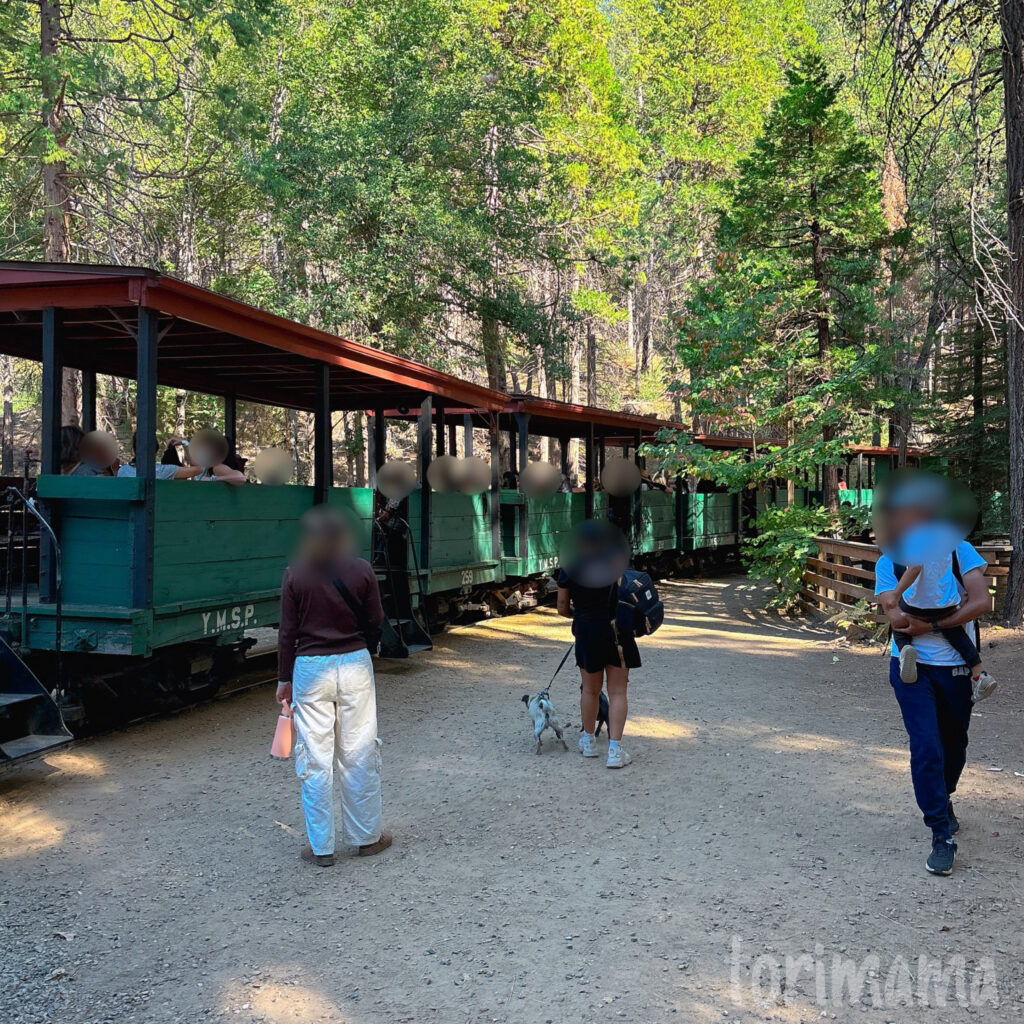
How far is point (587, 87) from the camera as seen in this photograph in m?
25.1

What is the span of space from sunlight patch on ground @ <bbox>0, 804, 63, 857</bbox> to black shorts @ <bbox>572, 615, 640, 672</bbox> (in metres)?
3.23

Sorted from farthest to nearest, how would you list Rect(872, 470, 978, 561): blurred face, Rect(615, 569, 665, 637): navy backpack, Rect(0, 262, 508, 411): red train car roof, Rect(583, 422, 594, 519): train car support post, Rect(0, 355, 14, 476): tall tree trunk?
Rect(0, 355, 14, 476): tall tree trunk < Rect(583, 422, 594, 519): train car support post < Rect(0, 262, 508, 411): red train car roof < Rect(615, 569, 665, 637): navy backpack < Rect(872, 470, 978, 561): blurred face

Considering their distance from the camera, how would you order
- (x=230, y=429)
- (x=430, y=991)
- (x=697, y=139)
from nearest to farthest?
1. (x=430, y=991)
2. (x=230, y=429)
3. (x=697, y=139)

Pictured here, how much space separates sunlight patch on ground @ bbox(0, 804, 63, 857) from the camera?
4941 mm

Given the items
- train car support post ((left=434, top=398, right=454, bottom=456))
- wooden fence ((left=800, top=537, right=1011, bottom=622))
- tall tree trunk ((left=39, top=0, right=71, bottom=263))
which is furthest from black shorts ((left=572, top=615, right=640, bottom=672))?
tall tree trunk ((left=39, top=0, right=71, bottom=263))

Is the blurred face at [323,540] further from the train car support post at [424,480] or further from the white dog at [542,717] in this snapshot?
the train car support post at [424,480]

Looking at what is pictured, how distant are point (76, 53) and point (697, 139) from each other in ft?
91.2

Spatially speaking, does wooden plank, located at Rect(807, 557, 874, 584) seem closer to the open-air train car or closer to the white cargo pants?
the open-air train car

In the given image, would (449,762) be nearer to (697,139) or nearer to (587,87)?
(587,87)

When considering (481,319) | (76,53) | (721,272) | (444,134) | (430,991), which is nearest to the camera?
(430,991)

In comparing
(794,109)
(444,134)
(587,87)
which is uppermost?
(587,87)

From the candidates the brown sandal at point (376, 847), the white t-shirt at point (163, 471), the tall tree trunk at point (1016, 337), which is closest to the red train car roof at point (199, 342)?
the white t-shirt at point (163, 471)

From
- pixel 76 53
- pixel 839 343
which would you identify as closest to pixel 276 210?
pixel 76 53

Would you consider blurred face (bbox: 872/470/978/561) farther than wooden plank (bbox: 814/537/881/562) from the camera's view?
No
